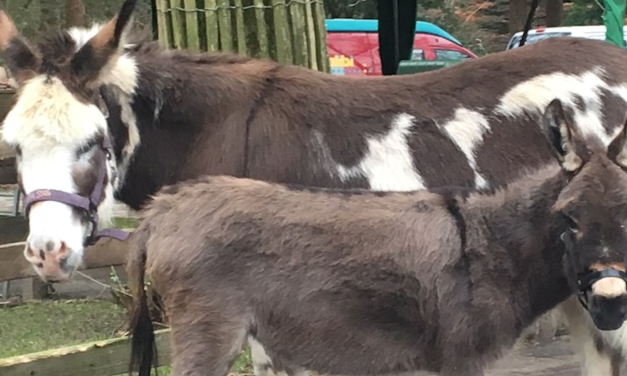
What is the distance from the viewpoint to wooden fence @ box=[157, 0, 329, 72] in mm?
4953

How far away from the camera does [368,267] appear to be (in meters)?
3.42

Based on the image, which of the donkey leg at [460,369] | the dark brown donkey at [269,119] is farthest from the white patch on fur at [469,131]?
the donkey leg at [460,369]

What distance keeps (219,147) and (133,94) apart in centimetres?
41

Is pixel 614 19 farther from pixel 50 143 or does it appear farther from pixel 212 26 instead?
pixel 50 143

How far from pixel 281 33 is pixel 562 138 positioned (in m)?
1.97

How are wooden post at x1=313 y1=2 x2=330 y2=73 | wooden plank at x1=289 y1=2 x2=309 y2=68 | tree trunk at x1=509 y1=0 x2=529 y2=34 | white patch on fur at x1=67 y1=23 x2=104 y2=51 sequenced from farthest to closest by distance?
tree trunk at x1=509 y1=0 x2=529 y2=34
wooden post at x1=313 y1=2 x2=330 y2=73
wooden plank at x1=289 y1=2 x2=309 y2=68
white patch on fur at x1=67 y1=23 x2=104 y2=51

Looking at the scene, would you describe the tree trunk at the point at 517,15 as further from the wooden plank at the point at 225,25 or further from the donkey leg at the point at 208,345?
the donkey leg at the point at 208,345

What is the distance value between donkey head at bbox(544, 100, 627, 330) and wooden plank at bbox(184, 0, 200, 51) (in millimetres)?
2151

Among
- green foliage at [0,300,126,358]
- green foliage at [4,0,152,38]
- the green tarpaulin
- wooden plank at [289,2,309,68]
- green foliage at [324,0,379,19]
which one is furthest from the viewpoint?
green foliage at [324,0,379,19]

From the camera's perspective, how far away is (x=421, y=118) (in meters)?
4.20

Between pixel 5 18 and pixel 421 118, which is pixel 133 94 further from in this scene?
pixel 421 118

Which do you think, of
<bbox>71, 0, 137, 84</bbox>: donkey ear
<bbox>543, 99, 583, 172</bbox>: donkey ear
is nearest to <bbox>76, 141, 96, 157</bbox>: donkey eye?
<bbox>71, 0, 137, 84</bbox>: donkey ear

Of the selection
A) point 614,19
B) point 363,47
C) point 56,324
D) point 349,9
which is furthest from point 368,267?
point 349,9

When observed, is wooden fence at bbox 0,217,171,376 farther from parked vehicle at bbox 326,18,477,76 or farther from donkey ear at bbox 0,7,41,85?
parked vehicle at bbox 326,18,477,76
